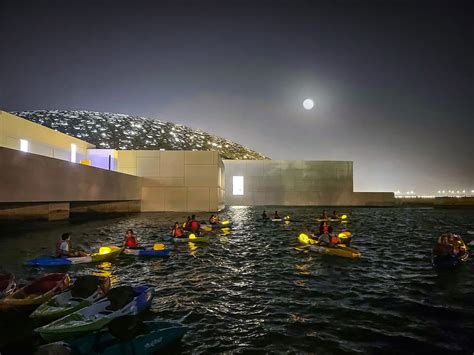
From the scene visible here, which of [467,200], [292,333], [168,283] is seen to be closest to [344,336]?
[292,333]

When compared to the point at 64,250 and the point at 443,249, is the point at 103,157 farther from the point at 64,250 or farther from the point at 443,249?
the point at 443,249

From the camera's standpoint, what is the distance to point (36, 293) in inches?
375

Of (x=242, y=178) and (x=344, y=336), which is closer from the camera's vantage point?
(x=344, y=336)

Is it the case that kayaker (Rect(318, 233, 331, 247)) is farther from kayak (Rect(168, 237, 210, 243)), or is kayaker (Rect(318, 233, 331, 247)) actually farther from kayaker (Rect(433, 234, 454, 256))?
kayak (Rect(168, 237, 210, 243))

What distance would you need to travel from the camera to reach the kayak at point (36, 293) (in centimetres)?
900

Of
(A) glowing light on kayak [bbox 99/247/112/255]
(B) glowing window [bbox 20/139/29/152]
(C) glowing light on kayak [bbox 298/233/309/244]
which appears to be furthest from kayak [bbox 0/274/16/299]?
(B) glowing window [bbox 20/139/29/152]

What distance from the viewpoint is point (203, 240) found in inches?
829

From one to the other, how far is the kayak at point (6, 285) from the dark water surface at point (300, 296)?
2.87 metres

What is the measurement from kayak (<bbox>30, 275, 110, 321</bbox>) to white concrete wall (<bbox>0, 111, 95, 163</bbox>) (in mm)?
26108

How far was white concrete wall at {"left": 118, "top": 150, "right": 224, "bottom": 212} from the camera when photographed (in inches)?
1762

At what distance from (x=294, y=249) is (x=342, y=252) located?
299 cm

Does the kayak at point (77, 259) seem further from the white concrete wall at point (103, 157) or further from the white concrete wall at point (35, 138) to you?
the white concrete wall at point (103, 157)

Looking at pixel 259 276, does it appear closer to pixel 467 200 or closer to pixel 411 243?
pixel 411 243

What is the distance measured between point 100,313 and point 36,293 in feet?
10.0
